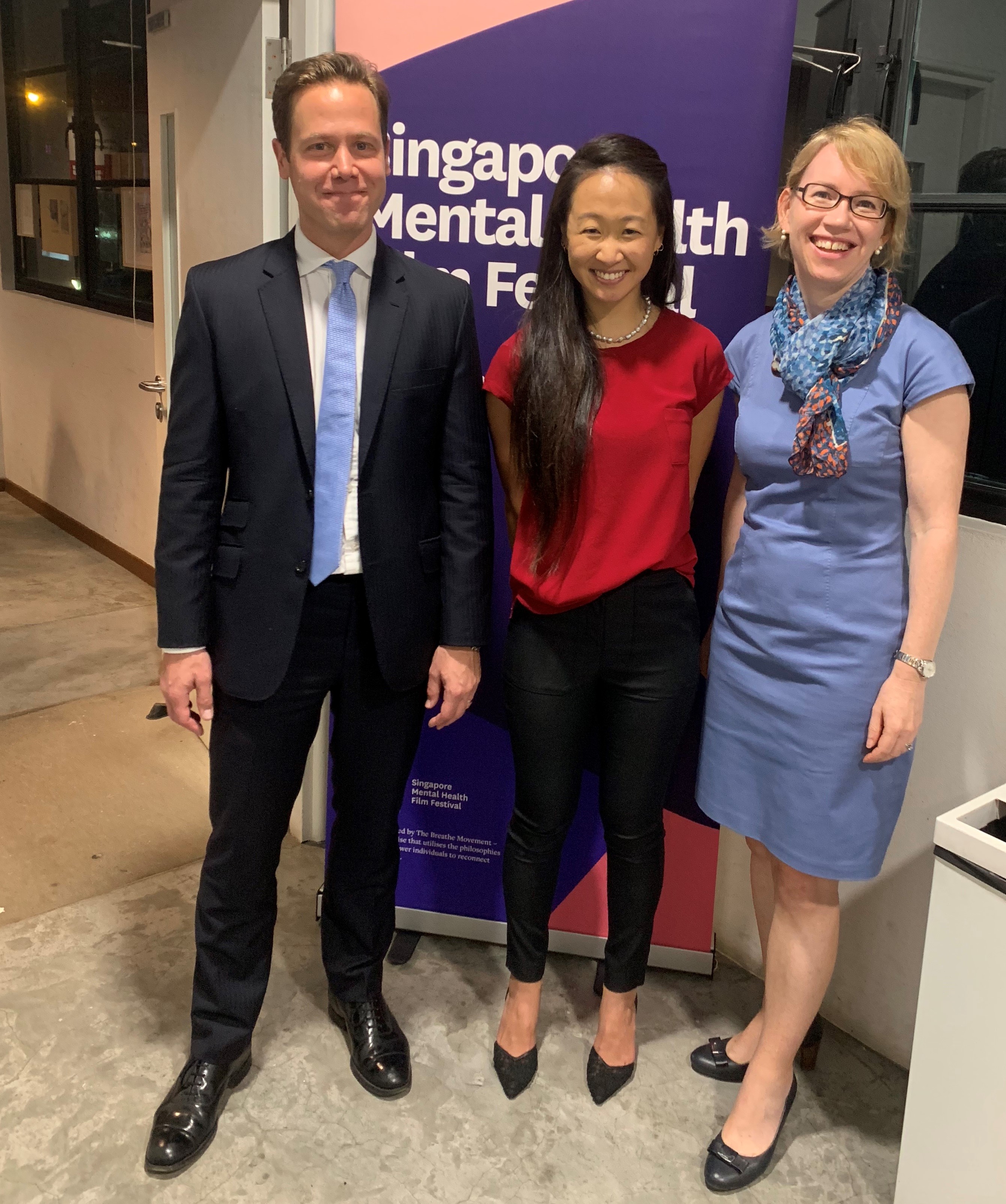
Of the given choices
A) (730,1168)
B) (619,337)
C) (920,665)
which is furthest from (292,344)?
(730,1168)

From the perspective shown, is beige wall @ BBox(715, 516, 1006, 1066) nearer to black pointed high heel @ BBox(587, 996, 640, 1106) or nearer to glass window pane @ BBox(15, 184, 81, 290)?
black pointed high heel @ BBox(587, 996, 640, 1106)

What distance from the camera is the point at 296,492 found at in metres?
1.59

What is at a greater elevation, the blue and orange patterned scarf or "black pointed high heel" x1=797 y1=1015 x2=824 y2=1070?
the blue and orange patterned scarf

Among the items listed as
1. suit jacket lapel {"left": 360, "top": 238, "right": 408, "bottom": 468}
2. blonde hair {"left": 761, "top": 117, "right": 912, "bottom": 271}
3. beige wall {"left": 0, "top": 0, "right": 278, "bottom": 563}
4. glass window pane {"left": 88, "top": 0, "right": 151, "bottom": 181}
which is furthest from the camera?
glass window pane {"left": 88, "top": 0, "right": 151, "bottom": 181}

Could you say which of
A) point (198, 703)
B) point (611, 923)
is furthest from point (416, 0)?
point (611, 923)

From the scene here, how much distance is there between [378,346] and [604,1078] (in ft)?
4.48

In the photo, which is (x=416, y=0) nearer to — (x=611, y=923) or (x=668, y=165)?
(x=668, y=165)

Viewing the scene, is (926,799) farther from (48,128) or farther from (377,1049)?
(48,128)

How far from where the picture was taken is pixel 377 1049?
1970 millimetres

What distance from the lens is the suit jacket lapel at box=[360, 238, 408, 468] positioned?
5.22 ft

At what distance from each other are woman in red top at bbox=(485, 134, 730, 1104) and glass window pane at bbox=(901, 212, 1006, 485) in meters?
0.45

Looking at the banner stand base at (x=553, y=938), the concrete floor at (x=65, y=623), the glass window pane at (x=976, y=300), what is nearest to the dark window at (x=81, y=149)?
the concrete floor at (x=65, y=623)

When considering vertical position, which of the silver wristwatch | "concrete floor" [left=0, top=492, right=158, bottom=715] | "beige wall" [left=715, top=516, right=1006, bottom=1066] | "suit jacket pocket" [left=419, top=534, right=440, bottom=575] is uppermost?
"suit jacket pocket" [left=419, top=534, right=440, bottom=575]

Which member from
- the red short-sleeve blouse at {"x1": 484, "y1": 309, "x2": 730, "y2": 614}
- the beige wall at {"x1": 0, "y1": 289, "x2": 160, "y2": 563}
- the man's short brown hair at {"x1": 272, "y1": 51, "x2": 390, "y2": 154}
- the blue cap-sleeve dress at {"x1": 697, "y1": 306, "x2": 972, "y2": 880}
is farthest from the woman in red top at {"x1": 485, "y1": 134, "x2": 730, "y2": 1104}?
the beige wall at {"x1": 0, "y1": 289, "x2": 160, "y2": 563}
